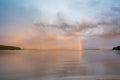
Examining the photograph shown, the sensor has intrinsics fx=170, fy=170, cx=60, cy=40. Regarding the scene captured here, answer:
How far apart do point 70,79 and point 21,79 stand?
20.4ft

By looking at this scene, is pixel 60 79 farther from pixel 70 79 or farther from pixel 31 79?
pixel 31 79

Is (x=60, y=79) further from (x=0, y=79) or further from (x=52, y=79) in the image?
(x=0, y=79)

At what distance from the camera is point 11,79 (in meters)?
21.7

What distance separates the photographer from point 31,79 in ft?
71.4

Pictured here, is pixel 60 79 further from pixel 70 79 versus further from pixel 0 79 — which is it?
pixel 0 79

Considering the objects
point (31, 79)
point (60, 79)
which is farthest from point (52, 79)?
point (31, 79)

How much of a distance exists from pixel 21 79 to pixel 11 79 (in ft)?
4.39

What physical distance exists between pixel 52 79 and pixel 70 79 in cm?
236

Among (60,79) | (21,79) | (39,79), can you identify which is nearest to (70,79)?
(60,79)

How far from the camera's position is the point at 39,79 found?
859 inches

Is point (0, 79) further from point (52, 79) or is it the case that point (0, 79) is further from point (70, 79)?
point (70, 79)

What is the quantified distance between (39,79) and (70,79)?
409 centimetres

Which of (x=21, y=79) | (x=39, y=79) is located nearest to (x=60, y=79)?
(x=39, y=79)

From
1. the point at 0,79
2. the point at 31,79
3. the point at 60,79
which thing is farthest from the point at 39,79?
the point at 0,79
